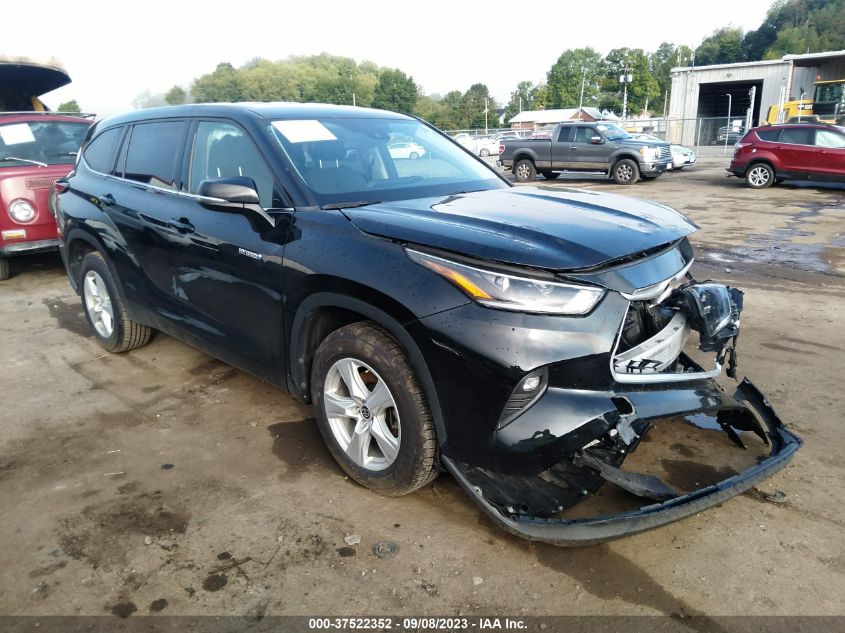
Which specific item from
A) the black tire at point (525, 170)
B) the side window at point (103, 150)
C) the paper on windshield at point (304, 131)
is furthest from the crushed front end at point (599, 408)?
the black tire at point (525, 170)

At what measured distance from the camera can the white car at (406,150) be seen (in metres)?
3.80

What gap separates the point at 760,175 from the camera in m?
16.0

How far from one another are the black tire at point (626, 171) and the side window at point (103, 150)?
15.7 metres

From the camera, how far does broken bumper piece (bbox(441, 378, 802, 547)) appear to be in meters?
2.31

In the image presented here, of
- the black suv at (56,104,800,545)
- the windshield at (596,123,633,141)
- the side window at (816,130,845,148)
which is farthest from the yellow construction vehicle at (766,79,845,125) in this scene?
the black suv at (56,104,800,545)

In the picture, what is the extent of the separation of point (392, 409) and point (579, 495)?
0.88 m

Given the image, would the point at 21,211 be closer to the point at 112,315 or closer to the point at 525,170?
the point at 112,315

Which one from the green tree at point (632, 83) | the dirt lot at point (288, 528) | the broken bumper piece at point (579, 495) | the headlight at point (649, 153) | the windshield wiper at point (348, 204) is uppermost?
the green tree at point (632, 83)

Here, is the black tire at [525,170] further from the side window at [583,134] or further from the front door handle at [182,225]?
the front door handle at [182,225]

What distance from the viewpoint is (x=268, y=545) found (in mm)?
2689

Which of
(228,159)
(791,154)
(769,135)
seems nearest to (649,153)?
(769,135)

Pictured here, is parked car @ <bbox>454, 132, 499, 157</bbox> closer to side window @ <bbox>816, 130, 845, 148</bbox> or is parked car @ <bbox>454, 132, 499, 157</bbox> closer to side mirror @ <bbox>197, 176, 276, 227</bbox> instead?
side window @ <bbox>816, 130, 845, 148</bbox>

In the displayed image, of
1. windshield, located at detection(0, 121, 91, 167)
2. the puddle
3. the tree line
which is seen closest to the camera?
the puddle

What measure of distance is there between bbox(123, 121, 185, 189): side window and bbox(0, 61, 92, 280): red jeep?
3.67 m
